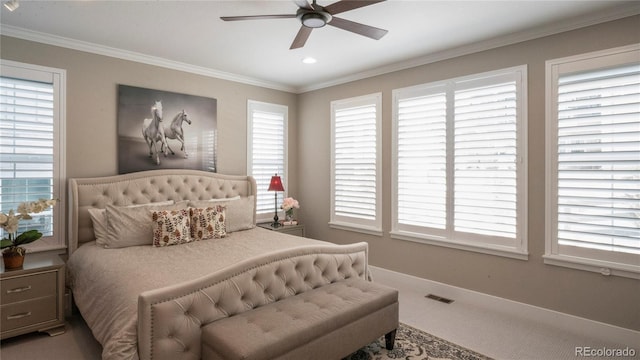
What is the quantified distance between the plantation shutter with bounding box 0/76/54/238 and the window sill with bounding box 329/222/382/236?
3209mm

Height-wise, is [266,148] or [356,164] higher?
[266,148]

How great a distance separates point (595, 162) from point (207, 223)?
3.51 meters

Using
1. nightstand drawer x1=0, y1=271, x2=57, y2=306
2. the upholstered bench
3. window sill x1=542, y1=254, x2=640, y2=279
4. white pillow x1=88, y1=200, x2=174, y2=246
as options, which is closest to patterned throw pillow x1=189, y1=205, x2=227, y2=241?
white pillow x1=88, y1=200, x2=174, y2=246

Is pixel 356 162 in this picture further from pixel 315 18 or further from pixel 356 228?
pixel 315 18

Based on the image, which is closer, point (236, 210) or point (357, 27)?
point (357, 27)

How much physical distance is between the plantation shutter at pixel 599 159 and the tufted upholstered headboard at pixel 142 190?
3428mm

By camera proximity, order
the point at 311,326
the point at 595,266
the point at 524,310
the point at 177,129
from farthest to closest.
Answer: the point at 177,129, the point at 524,310, the point at 595,266, the point at 311,326

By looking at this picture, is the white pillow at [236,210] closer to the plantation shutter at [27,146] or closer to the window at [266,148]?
the window at [266,148]

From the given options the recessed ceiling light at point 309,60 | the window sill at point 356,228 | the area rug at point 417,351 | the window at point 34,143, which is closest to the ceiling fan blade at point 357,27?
the recessed ceiling light at point 309,60

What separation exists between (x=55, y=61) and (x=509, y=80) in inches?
171

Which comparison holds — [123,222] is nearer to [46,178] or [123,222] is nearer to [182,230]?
[182,230]

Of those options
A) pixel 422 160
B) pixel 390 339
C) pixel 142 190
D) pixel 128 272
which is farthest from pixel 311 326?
pixel 142 190

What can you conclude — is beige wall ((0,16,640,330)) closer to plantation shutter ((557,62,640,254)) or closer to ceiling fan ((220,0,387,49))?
plantation shutter ((557,62,640,254))

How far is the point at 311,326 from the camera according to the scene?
2.04 meters
